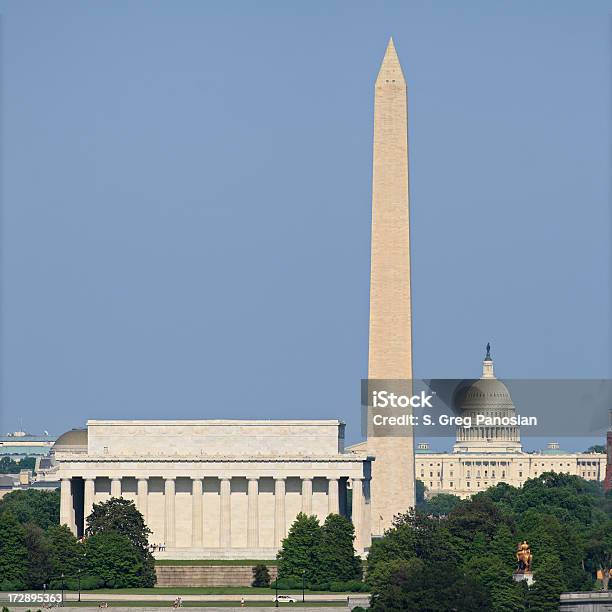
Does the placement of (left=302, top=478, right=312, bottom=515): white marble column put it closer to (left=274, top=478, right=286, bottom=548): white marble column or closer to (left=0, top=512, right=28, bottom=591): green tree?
(left=274, top=478, right=286, bottom=548): white marble column

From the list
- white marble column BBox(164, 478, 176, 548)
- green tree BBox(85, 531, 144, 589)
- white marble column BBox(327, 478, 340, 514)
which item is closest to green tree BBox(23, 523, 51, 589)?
green tree BBox(85, 531, 144, 589)

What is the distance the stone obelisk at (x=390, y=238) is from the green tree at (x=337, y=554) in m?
15.8

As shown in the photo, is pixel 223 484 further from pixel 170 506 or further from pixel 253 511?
pixel 170 506

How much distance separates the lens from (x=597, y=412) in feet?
624

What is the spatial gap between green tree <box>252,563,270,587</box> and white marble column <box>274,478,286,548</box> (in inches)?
571

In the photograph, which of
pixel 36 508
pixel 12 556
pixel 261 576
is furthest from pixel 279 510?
pixel 12 556

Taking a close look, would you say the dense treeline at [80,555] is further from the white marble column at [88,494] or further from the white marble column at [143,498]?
the white marble column at [88,494]

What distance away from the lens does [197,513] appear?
169 m

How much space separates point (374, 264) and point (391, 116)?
358 inches

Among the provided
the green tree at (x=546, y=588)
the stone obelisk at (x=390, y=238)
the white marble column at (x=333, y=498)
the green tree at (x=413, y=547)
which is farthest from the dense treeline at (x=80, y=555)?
the green tree at (x=546, y=588)

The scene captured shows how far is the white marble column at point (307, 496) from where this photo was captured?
168 metres

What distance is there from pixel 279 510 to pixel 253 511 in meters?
1.68

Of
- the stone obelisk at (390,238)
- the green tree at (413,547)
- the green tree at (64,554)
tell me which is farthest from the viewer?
the stone obelisk at (390,238)

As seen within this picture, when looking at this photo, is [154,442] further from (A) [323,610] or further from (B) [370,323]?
(A) [323,610]
